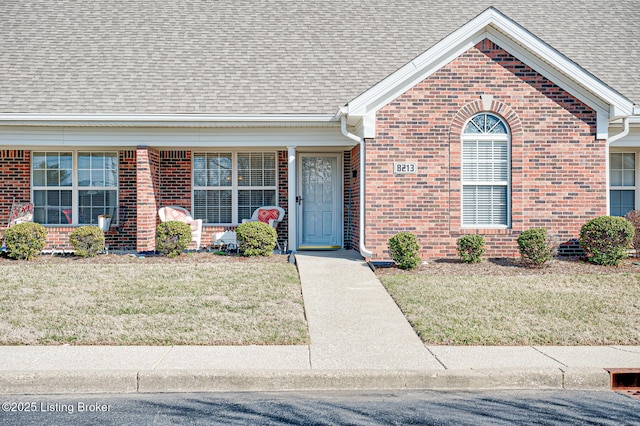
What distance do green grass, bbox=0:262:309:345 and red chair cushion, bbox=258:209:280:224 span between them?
2.51m

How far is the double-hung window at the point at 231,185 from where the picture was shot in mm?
14070

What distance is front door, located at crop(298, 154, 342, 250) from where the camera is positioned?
14.2 metres

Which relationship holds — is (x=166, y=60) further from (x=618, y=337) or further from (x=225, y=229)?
(x=618, y=337)

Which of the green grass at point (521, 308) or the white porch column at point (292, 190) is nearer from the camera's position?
the green grass at point (521, 308)

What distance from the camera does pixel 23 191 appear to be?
44.9 feet

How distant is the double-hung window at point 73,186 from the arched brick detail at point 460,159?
7.90 m

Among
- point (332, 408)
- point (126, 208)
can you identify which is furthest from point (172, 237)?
point (332, 408)

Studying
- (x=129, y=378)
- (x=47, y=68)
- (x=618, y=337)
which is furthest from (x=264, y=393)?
(x=47, y=68)

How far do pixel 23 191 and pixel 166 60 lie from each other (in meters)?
4.62

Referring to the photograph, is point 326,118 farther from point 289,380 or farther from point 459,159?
point 289,380

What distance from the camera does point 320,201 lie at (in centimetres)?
1433

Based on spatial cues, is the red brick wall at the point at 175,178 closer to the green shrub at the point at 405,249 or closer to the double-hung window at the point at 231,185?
the double-hung window at the point at 231,185

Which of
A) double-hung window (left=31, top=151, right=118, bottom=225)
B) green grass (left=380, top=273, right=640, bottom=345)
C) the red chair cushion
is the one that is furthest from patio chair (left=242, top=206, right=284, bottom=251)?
green grass (left=380, top=273, right=640, bottom=345)

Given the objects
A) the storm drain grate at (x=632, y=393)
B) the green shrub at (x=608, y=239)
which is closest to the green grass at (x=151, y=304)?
the storm drain grate at (x=632, y=393)
